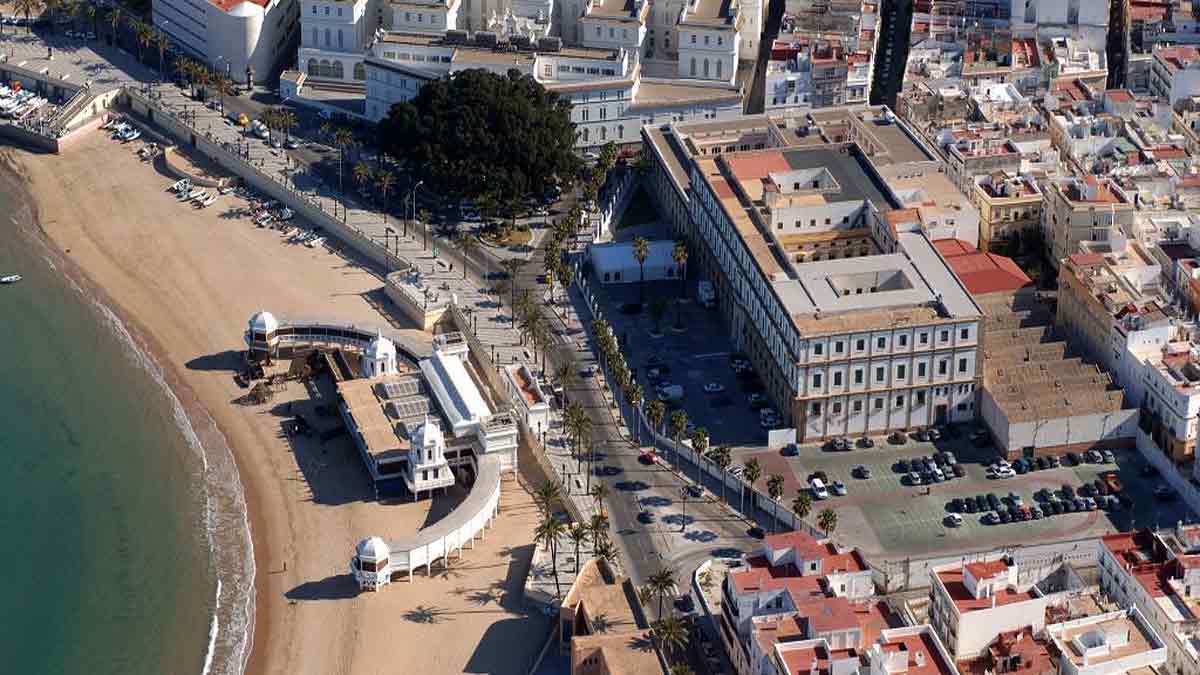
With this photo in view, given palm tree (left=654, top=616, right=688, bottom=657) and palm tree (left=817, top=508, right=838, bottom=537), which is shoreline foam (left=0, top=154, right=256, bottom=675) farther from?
palm tree (left=817, top=508, right=838, bottom=537)

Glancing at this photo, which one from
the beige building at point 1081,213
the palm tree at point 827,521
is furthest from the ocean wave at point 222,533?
the beige building at point 1081,213

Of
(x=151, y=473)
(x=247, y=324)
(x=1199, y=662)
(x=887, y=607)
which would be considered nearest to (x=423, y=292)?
(x=247, y=324)

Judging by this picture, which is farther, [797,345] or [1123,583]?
[797,345]

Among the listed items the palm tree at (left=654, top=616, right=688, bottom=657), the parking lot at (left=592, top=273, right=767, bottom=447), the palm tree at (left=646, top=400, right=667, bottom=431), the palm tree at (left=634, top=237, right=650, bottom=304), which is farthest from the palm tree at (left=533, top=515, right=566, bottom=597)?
the palm tree at (left=634, top=237, right=650, bottom=304)

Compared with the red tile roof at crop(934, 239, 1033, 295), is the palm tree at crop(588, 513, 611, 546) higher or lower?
lower

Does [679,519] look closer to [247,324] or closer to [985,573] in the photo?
[985,573]

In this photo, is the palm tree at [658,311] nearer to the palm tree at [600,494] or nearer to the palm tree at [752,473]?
the palm tree at [752,473]
